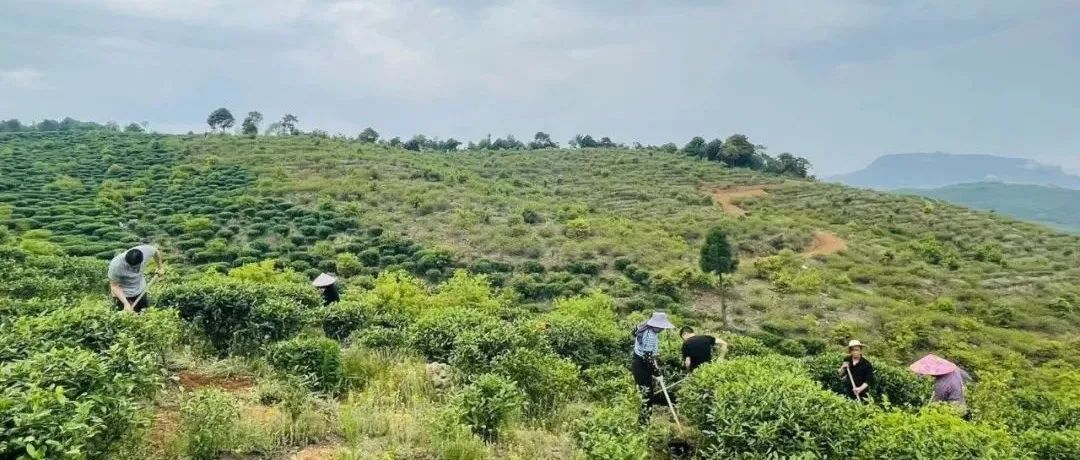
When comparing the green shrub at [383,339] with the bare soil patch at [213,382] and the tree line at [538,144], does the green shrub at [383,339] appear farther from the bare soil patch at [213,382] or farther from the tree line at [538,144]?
the tree line at [538,144]

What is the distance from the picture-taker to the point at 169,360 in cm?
695

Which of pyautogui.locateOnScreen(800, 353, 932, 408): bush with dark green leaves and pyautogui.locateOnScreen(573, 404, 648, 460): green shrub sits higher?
pyautogui.locateOnScreen(573, 404, 648, 460): green shrub

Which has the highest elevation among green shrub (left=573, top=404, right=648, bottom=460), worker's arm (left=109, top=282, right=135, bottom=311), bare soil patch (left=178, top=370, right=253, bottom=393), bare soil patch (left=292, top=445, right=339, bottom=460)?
worker's arm (left=109, top=282, right=135, bottom=311)

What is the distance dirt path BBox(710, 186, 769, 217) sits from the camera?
4283 centimetres

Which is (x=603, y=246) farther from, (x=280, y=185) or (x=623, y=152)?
(x=623, y=152)

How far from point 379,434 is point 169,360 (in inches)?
121

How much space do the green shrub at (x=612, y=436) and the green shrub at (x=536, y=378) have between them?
32.1 inches

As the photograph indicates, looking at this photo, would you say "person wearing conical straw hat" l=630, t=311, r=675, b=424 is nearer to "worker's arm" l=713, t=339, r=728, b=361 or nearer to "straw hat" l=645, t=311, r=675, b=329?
"straw hat" l=645, t=311, r=675, b=329

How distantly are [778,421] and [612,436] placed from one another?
1179mm

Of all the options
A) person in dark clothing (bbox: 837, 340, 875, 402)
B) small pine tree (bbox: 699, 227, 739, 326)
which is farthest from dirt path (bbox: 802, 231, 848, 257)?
person in dark clothing (bbox: 837, 340, 875, 402)

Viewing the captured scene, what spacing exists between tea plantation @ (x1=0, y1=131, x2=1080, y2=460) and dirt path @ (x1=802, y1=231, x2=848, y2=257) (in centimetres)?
26

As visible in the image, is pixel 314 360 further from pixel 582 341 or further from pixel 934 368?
pixel 934 368

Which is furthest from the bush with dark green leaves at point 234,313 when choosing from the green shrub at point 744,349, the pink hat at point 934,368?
the pink hat at point 934,368

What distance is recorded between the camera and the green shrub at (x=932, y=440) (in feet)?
14.7
